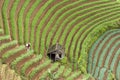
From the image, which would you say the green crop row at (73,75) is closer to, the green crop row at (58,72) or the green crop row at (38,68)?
the green crop row at (58,72)

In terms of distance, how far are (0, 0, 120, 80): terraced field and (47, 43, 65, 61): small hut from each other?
0.73 meters

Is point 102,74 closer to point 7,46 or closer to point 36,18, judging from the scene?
point 36,18

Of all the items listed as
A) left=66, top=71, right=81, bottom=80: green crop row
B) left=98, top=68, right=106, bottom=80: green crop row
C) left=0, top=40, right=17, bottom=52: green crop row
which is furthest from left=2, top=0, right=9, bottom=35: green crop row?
left=98, top=68, right=106, bottom=80: green crop row

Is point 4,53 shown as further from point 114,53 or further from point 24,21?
point 114,53

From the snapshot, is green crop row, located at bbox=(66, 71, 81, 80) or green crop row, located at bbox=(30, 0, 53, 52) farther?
green crop row, located at bbox=(30, 0, 53, 52)

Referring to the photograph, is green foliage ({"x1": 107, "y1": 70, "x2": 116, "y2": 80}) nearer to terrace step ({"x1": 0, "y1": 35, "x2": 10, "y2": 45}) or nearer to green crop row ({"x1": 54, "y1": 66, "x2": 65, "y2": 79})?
green crop row ({"x1": 54, "y1": 66, "x2": 65, "y2": 79})

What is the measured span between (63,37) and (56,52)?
Result: 552 cm

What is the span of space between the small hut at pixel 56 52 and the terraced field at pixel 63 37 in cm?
73

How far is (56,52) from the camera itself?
3519cm

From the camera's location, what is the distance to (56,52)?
3519cm

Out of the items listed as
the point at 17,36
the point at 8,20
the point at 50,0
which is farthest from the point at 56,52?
the point at 50,0

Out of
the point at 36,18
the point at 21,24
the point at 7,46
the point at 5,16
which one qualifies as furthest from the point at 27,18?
the point at 7,46

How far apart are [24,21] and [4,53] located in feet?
31.4

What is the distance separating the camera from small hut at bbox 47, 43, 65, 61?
35081mm
